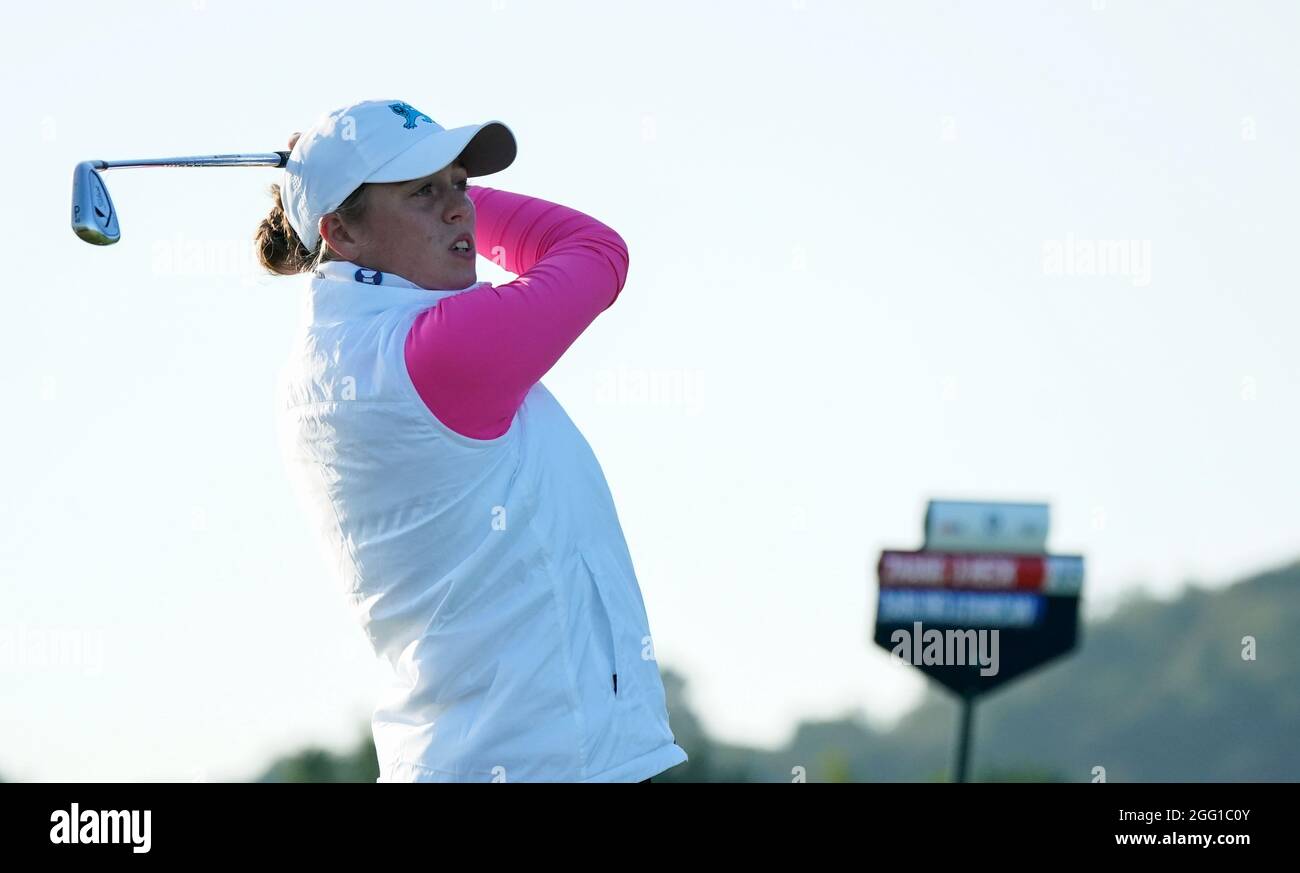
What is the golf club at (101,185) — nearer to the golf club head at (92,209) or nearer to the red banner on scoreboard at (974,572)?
the golf club head at (92,209)

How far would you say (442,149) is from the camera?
3365mm

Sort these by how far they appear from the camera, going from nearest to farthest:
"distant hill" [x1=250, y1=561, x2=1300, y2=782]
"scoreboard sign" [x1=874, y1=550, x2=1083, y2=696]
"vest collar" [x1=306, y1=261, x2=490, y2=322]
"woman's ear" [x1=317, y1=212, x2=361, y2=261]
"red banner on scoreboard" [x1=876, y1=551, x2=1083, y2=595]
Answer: "vest collar" [x1=306, y1=261, x2=490, y2=322] → "woman's ear" [x1=317, y1=212, x2=361, y2=261] → "scoreboard sign" [x1=874, y1=550, x2=1083, y2=696] → "red banner on scoreboard" [x1=876, y1=551, x2=1083, y2=595] → "distant hill" [x1=250, y1=561, x2=1300, y2=782]

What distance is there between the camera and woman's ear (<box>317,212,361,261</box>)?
11.1 feet

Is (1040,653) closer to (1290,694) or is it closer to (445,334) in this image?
(445,334)

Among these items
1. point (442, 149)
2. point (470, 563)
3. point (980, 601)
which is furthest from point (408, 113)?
point (980, 601)

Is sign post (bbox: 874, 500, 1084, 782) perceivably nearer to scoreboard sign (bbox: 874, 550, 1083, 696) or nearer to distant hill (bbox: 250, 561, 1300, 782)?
scoreboard sign (bbox: 874, 550, 1083, 696)

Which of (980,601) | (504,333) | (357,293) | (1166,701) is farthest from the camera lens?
(1166,701)

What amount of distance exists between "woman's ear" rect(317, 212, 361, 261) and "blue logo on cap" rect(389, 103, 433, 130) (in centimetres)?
20

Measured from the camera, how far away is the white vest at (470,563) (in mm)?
3213

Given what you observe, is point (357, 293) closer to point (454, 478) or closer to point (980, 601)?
point (454, 478)

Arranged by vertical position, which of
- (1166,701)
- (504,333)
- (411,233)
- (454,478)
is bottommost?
(1166,701)

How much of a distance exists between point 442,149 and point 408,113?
13 centimetres

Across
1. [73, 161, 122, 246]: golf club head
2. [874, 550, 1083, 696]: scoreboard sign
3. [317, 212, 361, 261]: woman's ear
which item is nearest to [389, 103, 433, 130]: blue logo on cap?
[317, 212, 361, 261]: woman's ear

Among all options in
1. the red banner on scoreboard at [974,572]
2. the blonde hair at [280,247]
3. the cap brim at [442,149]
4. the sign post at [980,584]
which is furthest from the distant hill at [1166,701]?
the cap brim at [442,149]
